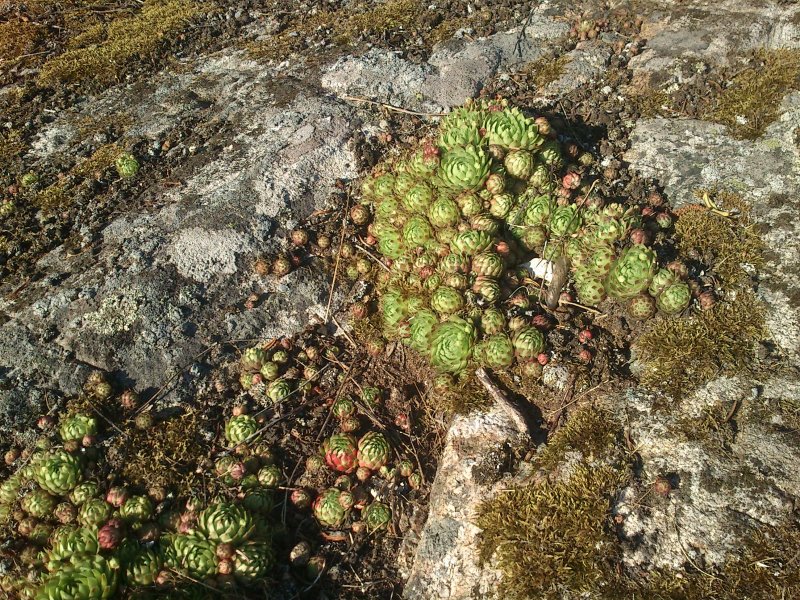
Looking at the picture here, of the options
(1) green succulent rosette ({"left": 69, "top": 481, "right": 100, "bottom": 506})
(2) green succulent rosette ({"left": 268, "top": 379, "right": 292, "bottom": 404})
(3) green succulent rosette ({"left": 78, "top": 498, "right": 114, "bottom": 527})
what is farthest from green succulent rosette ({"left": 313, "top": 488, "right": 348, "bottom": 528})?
(1) green succulent rosette ({"left": 69, "top": 481, "right": 100, "bottom": 506})

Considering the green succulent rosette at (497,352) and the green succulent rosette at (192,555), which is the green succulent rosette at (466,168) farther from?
the green succulent rosette at (192,555)

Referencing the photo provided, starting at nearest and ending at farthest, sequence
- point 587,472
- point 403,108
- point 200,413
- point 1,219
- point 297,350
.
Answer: point 587,472
point 200,413
point 297,350
point 1,219
point 403,108

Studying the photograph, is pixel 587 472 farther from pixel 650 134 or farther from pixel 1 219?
pixel 1 219

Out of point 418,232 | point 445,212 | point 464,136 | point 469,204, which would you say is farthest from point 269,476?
point 464,136

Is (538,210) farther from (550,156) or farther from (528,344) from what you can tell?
(528,344)

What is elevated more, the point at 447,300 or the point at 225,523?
the point at 447,300

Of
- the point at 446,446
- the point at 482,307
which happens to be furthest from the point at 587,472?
the point at 482,307
